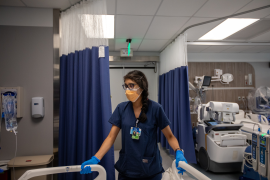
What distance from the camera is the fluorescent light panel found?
9.46 feet

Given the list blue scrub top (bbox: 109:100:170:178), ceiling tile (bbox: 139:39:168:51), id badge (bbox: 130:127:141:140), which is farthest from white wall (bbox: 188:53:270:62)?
id badge (bbox: 130:127:141:140)

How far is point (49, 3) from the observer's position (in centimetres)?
206

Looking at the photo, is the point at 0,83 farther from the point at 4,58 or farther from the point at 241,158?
the point at 241,158

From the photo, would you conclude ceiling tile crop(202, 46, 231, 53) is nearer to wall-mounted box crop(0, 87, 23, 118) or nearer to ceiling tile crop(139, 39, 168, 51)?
ceiling tile crop(139, 39, 168, 51)

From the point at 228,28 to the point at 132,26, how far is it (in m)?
1.90

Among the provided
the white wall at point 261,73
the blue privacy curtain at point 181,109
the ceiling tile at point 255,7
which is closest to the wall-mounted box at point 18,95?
the blue privacy curtain at point 181,109

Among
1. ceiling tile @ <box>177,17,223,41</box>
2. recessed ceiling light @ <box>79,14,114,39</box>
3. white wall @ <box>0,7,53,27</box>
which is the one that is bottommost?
recessed ceiling light @ <box>79,14,114,39</box>

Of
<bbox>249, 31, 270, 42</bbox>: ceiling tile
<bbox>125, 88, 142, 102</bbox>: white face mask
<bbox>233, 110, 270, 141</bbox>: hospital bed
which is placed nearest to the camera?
<bbox>125, 88, 142, 102</bbox>: white face mask

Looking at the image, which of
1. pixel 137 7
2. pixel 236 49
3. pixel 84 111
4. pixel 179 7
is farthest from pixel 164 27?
pixel 236 49

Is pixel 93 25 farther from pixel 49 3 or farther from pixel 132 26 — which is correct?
pixel 132 26

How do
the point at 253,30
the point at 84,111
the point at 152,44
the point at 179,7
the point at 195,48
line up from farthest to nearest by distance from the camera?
the point at 195,48, the point at 152,44, the point at 253,30, the point at 179,7, the point at 84,111

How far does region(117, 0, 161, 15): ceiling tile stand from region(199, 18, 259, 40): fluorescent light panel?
4.77 ft

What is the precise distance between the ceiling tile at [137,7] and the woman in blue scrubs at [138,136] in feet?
4.25

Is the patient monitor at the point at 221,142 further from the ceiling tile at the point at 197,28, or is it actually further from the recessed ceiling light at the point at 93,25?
the recessed ceiling light at the point at 93,25
